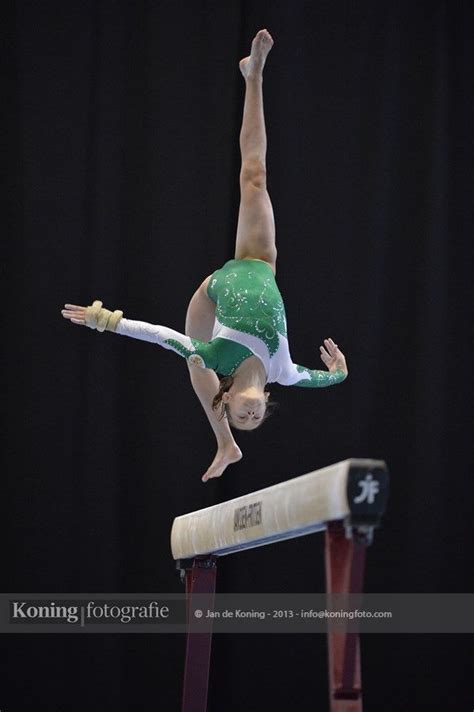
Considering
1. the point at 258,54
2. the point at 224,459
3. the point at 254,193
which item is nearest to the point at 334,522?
the point at 224,459

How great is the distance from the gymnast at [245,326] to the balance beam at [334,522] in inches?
28.0

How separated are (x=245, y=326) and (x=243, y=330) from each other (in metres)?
0.02

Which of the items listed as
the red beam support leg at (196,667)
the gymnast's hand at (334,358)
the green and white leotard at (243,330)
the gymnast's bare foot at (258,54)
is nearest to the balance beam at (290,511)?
the red beam support leg at (196,667)

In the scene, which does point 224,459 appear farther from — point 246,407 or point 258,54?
point 258,54

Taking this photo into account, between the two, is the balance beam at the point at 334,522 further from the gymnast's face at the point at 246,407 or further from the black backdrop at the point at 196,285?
the black backdrop at the point at 196,285

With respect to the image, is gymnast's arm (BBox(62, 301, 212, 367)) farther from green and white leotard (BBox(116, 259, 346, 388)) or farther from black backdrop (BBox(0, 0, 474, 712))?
black backdrop (BBox(0, 0, 474, 712))

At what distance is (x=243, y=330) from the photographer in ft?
15.6

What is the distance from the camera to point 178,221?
21.7ft

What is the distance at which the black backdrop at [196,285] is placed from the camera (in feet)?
20.5

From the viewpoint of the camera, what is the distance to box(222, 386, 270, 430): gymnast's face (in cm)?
465

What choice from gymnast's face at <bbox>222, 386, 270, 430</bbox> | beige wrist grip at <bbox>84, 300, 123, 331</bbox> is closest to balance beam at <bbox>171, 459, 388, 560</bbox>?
gymnast's face at <bbox>222, 386, 270, 430</bbox>

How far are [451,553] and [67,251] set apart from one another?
321 centimetres

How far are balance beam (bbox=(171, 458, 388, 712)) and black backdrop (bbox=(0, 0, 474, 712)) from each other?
6.94ft

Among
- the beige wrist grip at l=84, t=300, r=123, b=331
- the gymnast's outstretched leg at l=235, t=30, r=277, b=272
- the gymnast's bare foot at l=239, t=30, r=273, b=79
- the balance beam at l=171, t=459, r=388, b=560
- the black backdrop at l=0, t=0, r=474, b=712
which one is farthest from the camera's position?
the black backdrop at l=0, t=0, r=474, b=712
